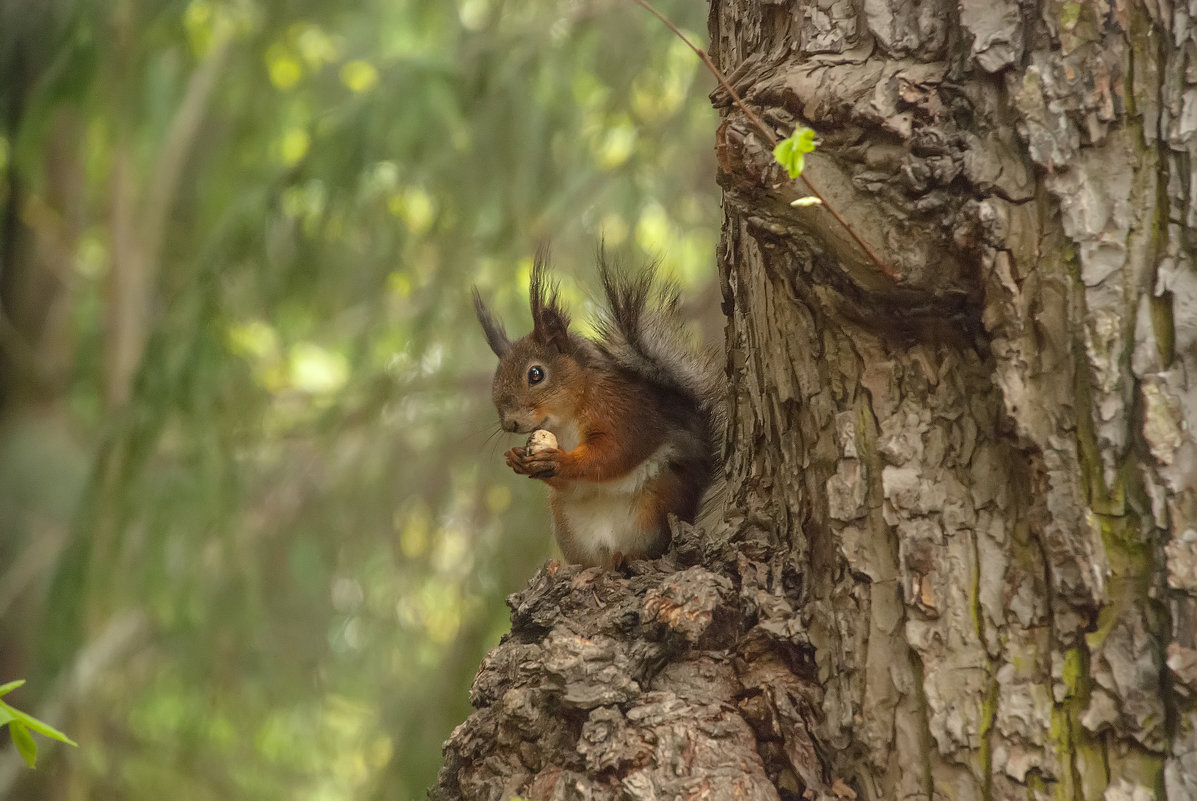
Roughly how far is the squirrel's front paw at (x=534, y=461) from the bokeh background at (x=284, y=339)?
0.72 metres

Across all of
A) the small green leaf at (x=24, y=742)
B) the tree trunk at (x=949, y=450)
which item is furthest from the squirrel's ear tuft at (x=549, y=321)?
the small green leaf at (x=24, y=742)

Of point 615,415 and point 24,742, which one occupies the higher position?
point 615,415

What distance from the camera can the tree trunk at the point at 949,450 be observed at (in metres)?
1.05

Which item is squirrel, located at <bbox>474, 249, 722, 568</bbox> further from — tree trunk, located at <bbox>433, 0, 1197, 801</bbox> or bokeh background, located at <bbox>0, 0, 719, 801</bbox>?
tree trunk, located at <bbox>433, 0, 1197, 801</bbox>

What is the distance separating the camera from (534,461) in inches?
70.9

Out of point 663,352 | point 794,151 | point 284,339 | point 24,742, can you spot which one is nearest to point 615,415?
point 663,352

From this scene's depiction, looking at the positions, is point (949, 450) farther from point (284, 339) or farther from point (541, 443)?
point (284, 339)

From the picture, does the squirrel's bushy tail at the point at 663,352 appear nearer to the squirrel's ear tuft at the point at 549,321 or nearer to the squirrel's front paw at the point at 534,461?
the squirrel's ear tuft at the point at 549,321

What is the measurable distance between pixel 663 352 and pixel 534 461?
38 centimetres

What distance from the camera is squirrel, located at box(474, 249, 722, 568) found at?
73.3 inches

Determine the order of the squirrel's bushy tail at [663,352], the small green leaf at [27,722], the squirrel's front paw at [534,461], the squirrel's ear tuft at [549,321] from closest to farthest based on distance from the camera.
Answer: the small green leaf at [27,722]
the squirrel's front paw at [534,461]
the squirrel's bushy tail at [663,352]
the squirrel's ear tuft at [549,321]

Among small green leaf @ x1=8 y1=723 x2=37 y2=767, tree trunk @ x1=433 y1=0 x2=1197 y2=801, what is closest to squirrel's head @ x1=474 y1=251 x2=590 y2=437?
tree trunk @ x1=433 y1=0 x2=1197 y2=801

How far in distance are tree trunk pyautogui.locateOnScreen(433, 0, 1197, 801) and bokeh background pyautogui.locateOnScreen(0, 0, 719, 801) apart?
125 centimetres

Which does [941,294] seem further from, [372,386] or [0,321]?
[0,321]
